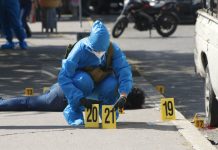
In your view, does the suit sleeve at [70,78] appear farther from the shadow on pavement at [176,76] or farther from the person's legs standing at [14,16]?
the person's legs standing at [14,16]

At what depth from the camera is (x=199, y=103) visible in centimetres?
1184

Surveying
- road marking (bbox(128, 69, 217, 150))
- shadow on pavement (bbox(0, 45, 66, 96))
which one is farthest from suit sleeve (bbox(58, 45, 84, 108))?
shadow on pavement (bbox(0, 45, 66, 96))

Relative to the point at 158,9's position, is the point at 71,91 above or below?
above

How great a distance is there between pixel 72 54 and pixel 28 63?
7989mm

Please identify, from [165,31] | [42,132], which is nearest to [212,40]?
[42,132]

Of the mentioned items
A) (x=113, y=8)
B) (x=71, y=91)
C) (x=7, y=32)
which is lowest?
(x=113, y=8)

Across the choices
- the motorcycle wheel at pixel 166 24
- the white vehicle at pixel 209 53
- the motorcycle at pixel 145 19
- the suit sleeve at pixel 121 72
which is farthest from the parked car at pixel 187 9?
the suit sleeve at pixel 121 72

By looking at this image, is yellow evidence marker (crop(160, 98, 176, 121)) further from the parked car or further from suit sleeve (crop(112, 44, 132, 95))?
the parked car

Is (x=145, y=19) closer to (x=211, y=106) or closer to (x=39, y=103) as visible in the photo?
(x=39, y=103)

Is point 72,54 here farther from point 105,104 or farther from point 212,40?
point 212,40

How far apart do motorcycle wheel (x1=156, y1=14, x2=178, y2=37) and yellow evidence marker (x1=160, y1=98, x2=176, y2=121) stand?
1545 centimetres

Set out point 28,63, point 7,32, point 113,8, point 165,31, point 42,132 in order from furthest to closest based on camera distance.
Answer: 1. point 113,8
2. point 165,31
3. point 7,32
4. point 28,63
5. point 42,132

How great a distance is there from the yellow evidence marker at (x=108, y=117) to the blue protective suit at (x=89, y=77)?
0.26m

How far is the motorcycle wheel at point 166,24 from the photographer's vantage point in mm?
24625
